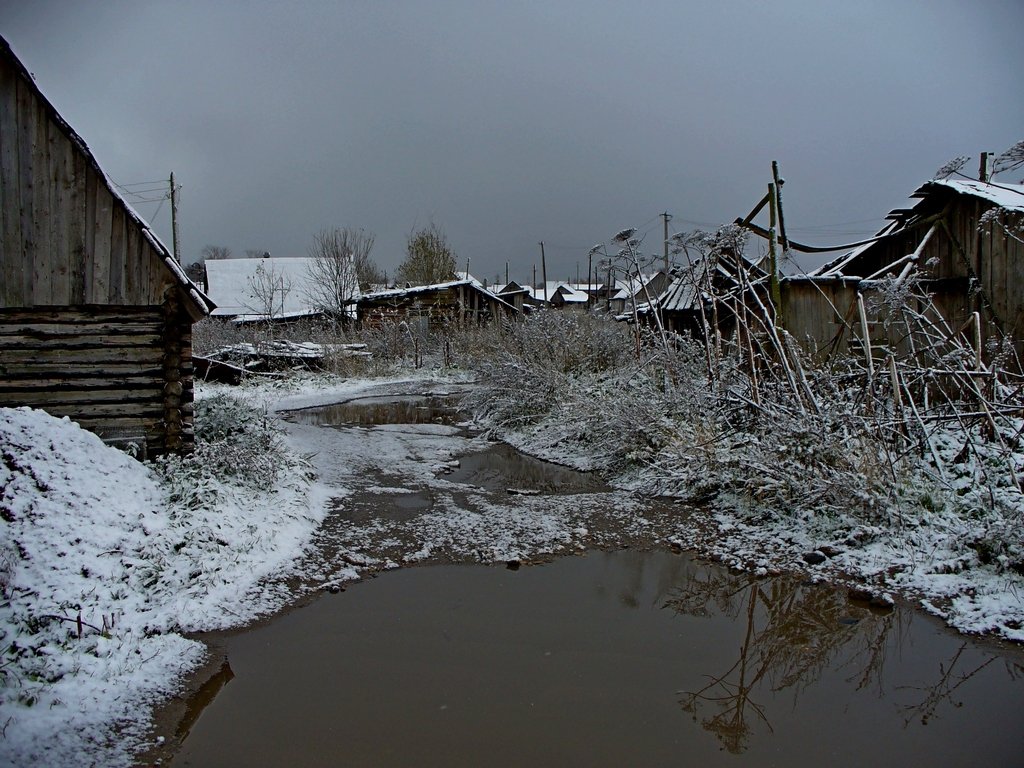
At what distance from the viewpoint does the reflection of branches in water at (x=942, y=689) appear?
3.62m

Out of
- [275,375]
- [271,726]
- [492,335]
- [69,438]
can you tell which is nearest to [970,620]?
[271,726]

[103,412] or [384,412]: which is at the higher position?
[103,412]

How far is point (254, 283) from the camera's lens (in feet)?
131

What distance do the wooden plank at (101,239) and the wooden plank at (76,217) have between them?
0.33ft

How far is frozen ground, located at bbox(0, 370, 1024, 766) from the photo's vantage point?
12.2ft

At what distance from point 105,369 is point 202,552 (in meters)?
3.23

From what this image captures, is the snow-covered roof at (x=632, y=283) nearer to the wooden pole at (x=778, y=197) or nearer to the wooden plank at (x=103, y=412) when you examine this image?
the wooden pole at (x=778, y=197)

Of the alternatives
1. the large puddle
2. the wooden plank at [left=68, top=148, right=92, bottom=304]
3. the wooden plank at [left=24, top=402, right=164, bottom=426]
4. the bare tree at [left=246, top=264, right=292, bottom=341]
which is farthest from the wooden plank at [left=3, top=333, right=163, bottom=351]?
the bare tree at [left=246, top=264, right=292, bottom=341]

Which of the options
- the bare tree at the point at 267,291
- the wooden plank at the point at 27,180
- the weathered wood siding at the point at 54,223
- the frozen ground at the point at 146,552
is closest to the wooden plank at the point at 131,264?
the weathered wood siding at the point at 54,223

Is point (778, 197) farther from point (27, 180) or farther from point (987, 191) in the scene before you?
point (27, 180)

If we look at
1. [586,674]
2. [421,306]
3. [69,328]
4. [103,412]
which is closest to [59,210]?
[69,328]

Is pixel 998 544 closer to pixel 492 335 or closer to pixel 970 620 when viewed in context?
pixel 970 620

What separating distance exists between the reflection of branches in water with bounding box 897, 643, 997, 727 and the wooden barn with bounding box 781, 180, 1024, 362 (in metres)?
4.46

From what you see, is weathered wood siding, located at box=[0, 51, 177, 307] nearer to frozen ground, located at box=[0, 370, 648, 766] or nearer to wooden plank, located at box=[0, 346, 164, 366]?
wooden plank, located at box=[0, 346, 164, 366]
